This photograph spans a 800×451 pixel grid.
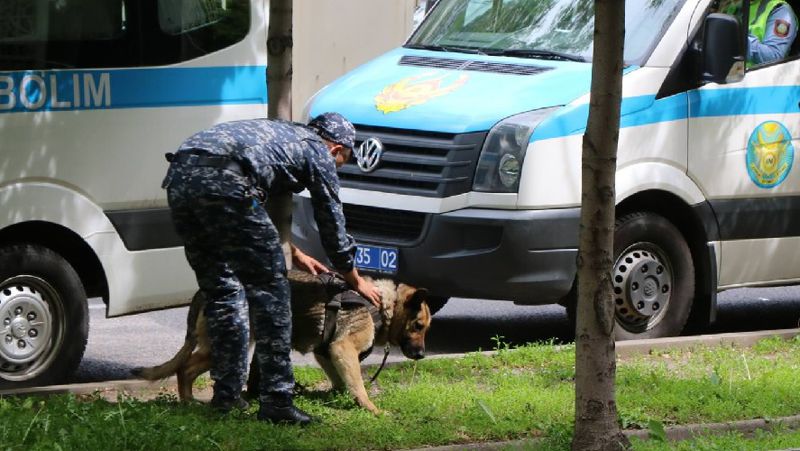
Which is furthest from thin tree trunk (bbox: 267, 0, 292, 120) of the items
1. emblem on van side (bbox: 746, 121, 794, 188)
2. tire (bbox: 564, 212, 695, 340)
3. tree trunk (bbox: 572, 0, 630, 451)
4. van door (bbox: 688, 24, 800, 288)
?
emblem on van side (bbox: 746, 121, 794, 188)

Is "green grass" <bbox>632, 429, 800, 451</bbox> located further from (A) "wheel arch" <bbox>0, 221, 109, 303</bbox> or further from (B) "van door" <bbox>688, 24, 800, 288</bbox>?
(A) "wheel arch" <bbox>0, 221, 109, 303</bbox>

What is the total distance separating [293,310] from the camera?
6.54m

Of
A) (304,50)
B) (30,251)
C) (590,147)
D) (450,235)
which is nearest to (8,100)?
(30,251)

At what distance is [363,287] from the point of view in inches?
253

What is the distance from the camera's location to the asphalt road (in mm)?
8680

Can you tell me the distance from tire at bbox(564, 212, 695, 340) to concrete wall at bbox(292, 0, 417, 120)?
23.5ft

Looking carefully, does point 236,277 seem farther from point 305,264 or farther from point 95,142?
point 95,142

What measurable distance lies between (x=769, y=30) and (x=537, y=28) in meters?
1.51

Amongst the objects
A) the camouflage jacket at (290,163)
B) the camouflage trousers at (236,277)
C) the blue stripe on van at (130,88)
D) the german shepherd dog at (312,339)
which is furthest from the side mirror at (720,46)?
the camouflage trousers at (236,277)

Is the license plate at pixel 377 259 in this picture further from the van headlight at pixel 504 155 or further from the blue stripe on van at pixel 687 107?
the blue stripe on van at pixel 687 107

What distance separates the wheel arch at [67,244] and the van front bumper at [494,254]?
1.61 metres

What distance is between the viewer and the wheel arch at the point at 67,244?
731cm

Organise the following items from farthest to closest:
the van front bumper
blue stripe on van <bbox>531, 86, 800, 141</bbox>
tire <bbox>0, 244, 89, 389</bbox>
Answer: blue stripe on van <bbox>531, 86, 800, 141</bbox> → the van front bumper → tire <bbox>0, 244, 89, 389</bbox>

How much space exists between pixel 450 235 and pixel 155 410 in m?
2.52
